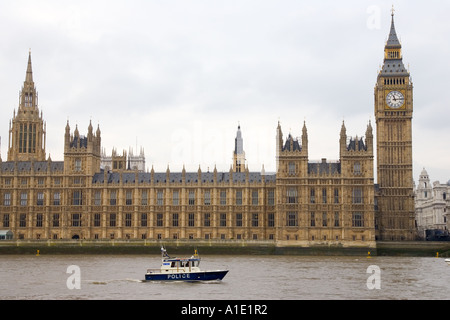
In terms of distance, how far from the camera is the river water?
2270 inches

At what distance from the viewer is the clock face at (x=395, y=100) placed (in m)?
136

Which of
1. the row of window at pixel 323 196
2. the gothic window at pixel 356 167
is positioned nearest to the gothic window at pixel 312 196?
the row of window at pixel 323 196

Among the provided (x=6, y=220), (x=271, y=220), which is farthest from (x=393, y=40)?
(x=6, y=220)

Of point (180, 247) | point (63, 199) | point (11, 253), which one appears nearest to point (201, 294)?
point (180, 247)

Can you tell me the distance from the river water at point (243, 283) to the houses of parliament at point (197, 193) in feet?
116

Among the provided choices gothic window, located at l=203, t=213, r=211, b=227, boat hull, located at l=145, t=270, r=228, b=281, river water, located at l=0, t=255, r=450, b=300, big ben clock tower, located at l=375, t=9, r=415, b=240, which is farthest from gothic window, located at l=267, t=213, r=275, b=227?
boat hull, located at l=145, t=270, r=228, b=281

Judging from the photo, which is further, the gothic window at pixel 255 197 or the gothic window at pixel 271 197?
the gothic window at pixel 255 197

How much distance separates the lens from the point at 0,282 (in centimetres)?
6700

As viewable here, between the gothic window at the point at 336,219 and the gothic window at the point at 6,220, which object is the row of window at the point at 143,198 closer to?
the gothic window at the point at 6,220

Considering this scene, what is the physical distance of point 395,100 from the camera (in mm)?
136250

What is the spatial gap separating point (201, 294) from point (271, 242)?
6149cm
